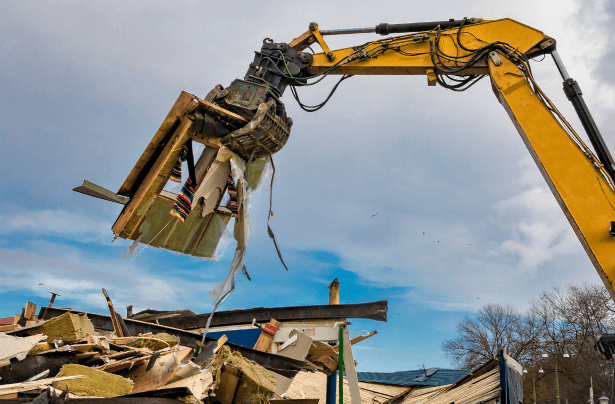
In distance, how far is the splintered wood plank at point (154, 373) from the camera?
15.3 feet

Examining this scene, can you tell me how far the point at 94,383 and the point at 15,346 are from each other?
1.12 metres

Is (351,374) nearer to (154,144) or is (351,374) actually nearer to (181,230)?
(181,230)

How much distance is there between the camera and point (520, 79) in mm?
6707

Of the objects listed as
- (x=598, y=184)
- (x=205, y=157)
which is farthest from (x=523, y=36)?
(x=205, y=157)

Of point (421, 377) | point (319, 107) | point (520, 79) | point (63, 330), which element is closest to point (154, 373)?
point (63, 330)

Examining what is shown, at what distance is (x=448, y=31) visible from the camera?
739cm

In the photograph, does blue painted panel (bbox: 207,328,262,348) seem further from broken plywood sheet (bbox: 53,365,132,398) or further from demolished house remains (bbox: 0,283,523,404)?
broken plywood sheet (bbox: 53,365,132,398)

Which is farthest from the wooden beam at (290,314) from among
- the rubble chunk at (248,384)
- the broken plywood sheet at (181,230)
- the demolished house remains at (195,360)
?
the rubble chunk at (248,384)

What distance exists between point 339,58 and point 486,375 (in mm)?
6112

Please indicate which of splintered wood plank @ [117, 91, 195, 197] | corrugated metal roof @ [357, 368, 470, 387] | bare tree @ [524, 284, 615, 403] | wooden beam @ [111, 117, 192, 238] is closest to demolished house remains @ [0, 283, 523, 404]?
wooden beam @ [111, 117, 192, 238]

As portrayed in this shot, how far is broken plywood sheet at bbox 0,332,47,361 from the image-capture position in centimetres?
Result: 440

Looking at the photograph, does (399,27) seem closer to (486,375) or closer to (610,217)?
(610,217)

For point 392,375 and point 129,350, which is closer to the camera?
point 129,350

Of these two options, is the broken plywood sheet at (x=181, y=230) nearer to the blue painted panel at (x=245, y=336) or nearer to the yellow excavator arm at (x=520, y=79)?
the blue painted panel at (x=245, y=336)
